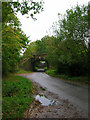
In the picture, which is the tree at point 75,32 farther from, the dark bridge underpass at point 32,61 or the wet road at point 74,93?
the dark bridge underpass at point 32,61

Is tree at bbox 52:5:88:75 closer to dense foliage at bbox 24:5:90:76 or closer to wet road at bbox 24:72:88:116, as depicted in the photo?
dense foliage at bbox 24:5:90:76

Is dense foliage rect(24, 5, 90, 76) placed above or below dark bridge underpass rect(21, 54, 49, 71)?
above

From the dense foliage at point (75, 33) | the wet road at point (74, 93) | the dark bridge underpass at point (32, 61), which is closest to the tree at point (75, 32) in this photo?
the dense foliage at point (75, 33)

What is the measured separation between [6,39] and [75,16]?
29.5 feet

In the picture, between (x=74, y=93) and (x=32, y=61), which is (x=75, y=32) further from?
(x=32, y=61)

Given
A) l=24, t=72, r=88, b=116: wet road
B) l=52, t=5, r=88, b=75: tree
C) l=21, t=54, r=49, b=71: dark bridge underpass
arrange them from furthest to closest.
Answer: l=21, t=54, r=49, b=71: dark bridge underpass
l=52, t=5, r=88, b=75: tree
l=24, t=72, r=88, b=116: wet road

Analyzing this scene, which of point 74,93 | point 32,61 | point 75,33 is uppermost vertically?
point 75,33

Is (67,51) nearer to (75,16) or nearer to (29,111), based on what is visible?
(75,16)

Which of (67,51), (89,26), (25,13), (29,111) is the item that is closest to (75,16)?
(89,26)

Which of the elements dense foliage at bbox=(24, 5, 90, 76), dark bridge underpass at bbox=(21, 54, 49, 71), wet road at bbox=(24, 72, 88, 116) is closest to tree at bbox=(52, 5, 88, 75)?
dense foliage at bbox=(24, 5, 90, 76)

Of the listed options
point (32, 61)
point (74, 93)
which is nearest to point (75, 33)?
point (74, 93)

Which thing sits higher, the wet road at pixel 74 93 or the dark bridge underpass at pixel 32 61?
the dark bridge underpass at pixel 32 61

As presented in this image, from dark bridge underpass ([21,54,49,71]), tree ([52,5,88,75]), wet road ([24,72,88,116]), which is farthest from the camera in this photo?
dark bridge underpass ([21,54,49,71])

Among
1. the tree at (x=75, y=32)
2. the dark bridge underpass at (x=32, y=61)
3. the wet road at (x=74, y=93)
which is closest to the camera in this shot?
the wet road at (x=74, y=93)
